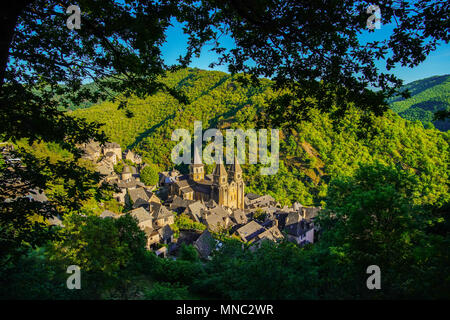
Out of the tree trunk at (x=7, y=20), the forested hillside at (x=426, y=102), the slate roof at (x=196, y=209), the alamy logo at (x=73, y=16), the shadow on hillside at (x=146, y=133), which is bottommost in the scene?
the slate roof at (x=196, y=209)

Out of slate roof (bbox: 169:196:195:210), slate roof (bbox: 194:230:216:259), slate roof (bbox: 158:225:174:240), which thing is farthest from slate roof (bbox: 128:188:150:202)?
slate roof (bbox: 194:230:216:259)

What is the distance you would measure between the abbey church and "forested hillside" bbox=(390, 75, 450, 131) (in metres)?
53.8

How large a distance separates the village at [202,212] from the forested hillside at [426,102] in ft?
179

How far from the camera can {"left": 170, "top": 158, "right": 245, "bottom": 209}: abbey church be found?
165ft

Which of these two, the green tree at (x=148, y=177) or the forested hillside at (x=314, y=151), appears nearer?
the green tree at (x=148, y=177)

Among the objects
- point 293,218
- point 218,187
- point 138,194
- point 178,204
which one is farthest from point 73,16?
point 218,187

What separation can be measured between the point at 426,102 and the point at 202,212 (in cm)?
9783

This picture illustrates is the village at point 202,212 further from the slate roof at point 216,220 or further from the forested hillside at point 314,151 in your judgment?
the forested hillside at point 314,151

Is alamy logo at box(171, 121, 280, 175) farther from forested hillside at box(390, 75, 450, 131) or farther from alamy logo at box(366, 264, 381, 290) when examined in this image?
alamy logo at box(366, 264, 381, 290)

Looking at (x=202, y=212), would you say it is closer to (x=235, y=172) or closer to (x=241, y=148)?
(x=235, y=172)

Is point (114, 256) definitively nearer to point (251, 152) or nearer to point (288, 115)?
point (288, 115)

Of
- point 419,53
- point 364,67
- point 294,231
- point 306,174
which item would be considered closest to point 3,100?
point 364,67

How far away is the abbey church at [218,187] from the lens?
165ft

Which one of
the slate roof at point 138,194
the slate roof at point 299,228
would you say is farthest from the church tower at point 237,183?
the slate roof at point 138,194
